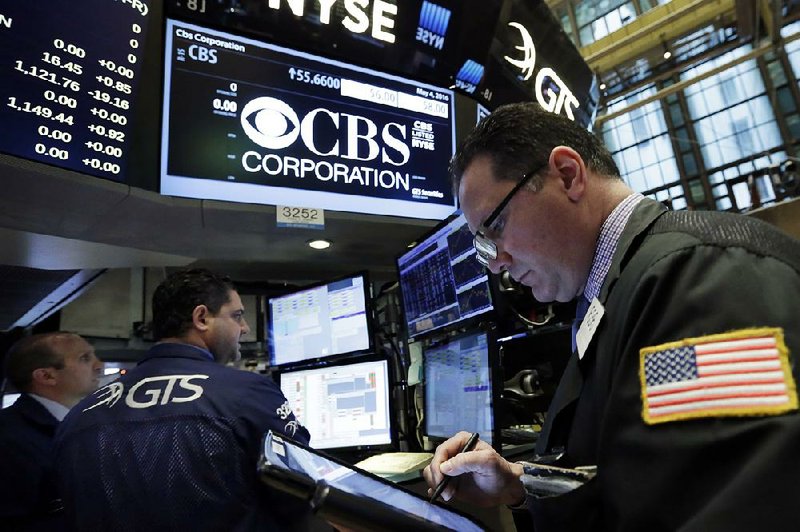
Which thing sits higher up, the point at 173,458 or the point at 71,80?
the point at 71,80

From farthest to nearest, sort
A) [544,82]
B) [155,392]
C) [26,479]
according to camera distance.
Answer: [544,82], [26,479], [155,392]

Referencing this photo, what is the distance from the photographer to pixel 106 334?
17.9ft

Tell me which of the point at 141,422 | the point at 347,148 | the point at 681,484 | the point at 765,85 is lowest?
the point at 681,484

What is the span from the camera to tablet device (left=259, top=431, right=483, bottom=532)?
2.10 ft

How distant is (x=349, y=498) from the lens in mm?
654

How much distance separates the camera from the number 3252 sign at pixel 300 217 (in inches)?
97.8

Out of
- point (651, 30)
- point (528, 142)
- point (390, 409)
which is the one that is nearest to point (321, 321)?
point (390, 409)

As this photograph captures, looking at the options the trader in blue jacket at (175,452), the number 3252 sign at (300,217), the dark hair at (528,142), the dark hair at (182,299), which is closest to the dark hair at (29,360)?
the dark hair at (182,299)

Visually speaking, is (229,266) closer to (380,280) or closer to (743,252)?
(380,280)

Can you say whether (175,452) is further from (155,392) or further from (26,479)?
(26,479)

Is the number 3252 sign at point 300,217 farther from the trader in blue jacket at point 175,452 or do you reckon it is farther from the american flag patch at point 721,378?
the american flag patch at point 721,378

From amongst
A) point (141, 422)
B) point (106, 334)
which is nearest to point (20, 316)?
point (106, 334)

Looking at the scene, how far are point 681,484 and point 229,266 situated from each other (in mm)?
3196

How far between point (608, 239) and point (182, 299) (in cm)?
162
